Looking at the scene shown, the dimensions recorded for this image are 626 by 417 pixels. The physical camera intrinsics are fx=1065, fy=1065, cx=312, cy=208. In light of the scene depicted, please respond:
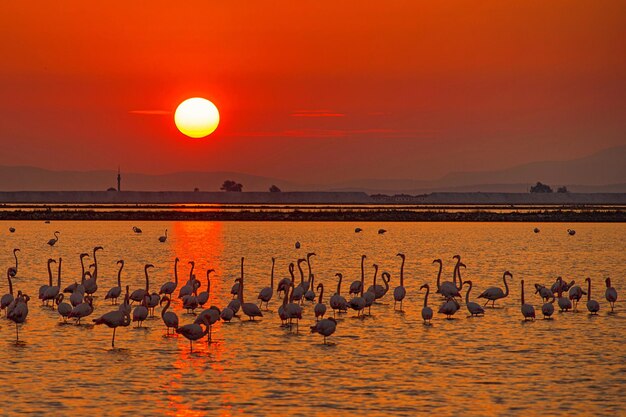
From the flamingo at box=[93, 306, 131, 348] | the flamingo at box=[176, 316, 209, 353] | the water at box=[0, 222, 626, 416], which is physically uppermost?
the flamingo at box=[93, 306, 131, 348]

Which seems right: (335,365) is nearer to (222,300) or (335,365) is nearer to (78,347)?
(78,347)

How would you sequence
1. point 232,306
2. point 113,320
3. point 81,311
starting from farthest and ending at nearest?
point 232,306 < point 81,311 < point 113,320

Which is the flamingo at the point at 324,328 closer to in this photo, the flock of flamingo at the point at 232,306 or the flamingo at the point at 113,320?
the flock of flamingo at the point at 232,306

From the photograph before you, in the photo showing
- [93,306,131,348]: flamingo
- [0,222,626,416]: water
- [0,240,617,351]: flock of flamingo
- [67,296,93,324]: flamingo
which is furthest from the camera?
[67,296,93,324]: flamingo

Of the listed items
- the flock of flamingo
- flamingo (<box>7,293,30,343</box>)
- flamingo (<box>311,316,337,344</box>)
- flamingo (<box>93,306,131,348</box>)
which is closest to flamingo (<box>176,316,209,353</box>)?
the flock of flamingo

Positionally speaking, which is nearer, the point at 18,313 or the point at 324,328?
the point at 324,328

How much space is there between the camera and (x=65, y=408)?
16281 mm

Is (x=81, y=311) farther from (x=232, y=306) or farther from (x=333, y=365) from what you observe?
(x=333, y=365)

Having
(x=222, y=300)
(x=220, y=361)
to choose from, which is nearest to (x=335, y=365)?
(x=220, y=361)

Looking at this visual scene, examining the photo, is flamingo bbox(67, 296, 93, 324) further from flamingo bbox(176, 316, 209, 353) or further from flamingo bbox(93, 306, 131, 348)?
flamingo bbox(176, 316, 209, 353)

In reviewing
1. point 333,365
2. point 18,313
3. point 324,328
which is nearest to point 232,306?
point 324,328

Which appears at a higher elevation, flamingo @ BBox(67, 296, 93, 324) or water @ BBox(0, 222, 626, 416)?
flamingo @ BBox(67, 296, 93, 324)

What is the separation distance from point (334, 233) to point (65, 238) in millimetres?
20849

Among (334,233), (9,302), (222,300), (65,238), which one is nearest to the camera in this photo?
(9,302)
